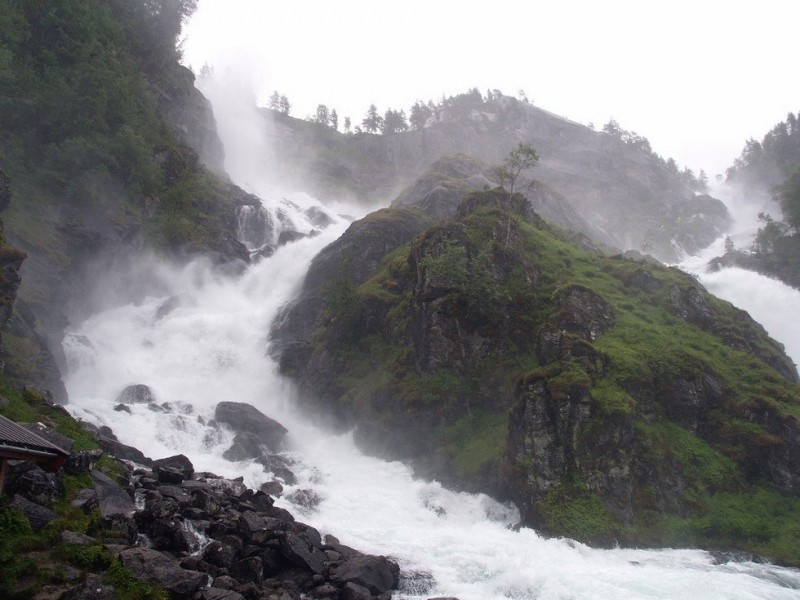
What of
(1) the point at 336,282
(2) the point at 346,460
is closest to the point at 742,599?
(2) the point at 346,460

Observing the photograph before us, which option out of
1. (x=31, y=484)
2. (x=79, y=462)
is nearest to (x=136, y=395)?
(x=79, y=462)

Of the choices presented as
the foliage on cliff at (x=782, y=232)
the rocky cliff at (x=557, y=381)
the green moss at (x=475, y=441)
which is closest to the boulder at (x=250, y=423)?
the rocky cliff at (x=557, y=381)

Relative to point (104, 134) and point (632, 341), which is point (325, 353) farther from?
point (104, 134)

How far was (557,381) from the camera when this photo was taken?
26.8 meters

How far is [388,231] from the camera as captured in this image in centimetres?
5353

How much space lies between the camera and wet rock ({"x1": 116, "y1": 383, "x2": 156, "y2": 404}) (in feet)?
116

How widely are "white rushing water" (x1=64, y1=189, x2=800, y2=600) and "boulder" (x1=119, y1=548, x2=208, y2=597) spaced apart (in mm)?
7081

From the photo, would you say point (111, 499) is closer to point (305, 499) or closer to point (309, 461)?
point (305, 499)

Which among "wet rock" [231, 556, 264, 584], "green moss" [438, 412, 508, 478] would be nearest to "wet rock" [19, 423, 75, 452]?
"wet rock" [231, 556, 264, 584]

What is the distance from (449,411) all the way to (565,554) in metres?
13.0

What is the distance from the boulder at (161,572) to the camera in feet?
44.0

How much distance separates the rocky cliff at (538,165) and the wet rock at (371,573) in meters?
88.8

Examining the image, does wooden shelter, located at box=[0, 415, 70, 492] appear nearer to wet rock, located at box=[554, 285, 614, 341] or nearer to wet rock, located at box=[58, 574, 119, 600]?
wet rock, located at box=[58, 574, 119, 600]

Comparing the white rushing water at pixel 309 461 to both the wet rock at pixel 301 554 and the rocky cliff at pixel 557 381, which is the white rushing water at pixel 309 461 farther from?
the wet rock at pixel 301 554
